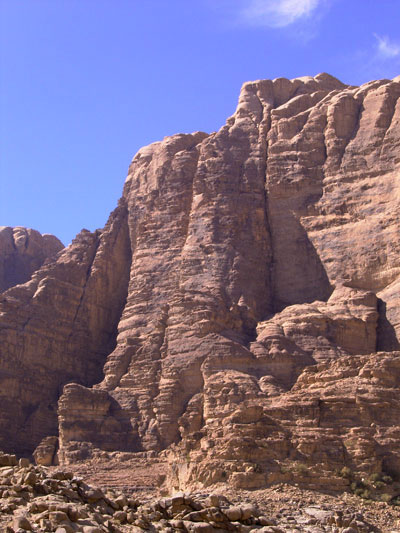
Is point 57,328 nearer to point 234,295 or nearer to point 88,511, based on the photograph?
point 234,295

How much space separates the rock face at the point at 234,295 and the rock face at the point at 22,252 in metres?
9.62

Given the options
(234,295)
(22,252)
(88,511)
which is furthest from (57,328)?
(88,511)

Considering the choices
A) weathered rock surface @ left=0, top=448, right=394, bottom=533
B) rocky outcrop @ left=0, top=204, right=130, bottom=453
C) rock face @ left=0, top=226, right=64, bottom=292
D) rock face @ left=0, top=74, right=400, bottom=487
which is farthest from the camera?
rock face @ left=0, top=226, right=64, bottom=292

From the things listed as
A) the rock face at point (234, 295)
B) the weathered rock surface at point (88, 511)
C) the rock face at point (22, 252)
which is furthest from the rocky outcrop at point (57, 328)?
the weathered rock surface at point (88, 511)

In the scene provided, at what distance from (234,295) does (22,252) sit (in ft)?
77.0

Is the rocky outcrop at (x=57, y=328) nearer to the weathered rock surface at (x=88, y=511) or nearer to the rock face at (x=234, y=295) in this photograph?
the rock face at (x=234, y=295)

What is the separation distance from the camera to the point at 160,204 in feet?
196

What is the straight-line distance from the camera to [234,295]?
53062mm

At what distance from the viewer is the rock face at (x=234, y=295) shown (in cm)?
4475

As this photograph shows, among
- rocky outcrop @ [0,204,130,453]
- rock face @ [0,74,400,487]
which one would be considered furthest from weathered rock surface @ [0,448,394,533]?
rocky outcrop @ [0,204,130,453]

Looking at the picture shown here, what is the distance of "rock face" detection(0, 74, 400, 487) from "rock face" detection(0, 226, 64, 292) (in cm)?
962

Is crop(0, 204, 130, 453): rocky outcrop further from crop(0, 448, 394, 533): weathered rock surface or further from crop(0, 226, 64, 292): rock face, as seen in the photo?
crop(0, 448, 394, 533): weathered rock surface

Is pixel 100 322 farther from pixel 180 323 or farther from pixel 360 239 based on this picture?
pixel 360 239

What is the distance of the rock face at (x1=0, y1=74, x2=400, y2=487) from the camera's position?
4475 cm
